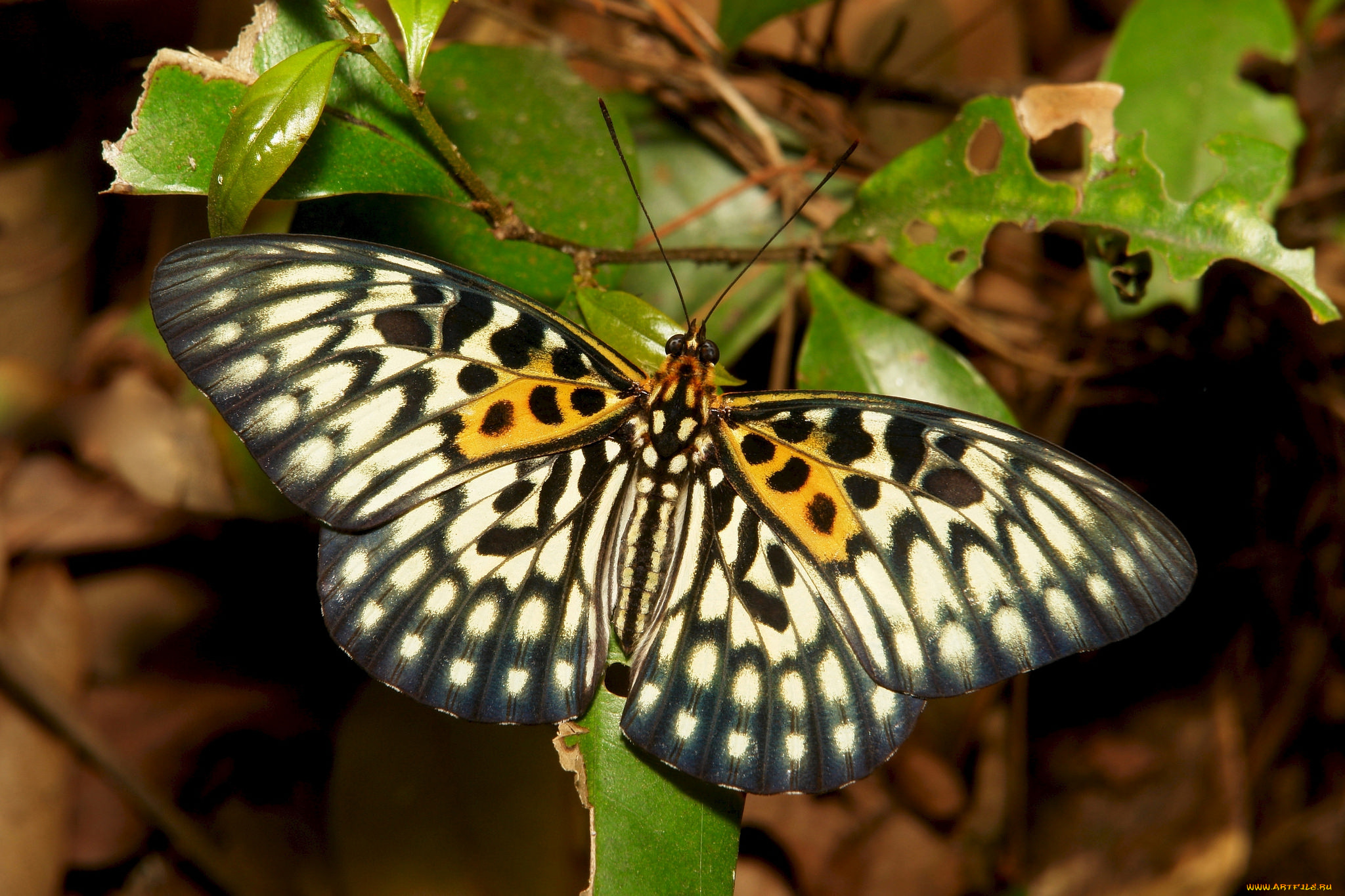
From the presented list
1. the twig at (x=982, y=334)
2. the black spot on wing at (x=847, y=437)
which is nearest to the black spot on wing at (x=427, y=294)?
the black spot on wing at (x=847, y=437)

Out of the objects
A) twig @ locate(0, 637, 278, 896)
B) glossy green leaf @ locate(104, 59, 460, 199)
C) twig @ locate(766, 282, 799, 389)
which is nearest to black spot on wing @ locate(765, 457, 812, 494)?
twig @ locate(766, 282, 799, 389)

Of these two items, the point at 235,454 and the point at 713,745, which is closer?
the point at 713,745

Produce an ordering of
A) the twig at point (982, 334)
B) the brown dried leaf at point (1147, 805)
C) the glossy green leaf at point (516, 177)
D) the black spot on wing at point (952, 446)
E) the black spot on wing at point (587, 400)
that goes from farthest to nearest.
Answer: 1. the brown dried leaf at point (1147, 805)
2. the twig at point (982, 334)
3. the glossy green leaf at point (516, 177)
4. the black spot on wing at point (587, 400)
5. the black spot on wing at point (952, 446)

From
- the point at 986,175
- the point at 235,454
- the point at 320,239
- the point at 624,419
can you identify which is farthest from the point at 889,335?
the point at 235,454

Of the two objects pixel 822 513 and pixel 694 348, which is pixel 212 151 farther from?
pixel 822 513

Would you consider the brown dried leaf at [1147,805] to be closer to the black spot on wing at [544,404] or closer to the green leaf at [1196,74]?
the green leaf at [1196,74]

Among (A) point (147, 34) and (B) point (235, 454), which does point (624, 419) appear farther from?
(A) point (147, 34)
